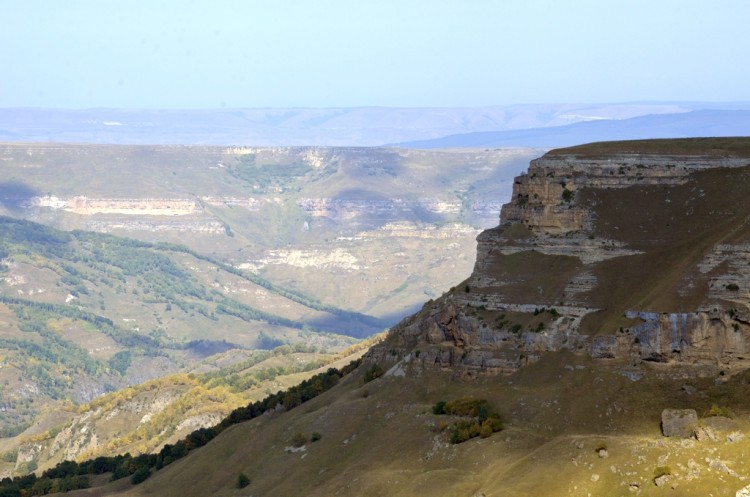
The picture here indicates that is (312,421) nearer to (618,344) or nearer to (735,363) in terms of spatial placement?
(618,344)

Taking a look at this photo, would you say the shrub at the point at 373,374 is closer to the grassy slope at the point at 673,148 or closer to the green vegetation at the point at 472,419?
the green vegetation at the point at 472,419

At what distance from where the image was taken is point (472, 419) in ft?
265

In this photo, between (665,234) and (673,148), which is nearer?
(665,234)

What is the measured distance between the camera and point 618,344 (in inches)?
3083

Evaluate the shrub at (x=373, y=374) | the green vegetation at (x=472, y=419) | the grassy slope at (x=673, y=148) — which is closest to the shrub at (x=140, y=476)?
the shrub at (x=373, y=374)

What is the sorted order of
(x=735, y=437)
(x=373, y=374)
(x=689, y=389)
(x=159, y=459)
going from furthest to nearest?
1. (x=159, y=459)
2. (x=373, y=374)
3. (x=689, y=389)
4. (x=735, y=437)

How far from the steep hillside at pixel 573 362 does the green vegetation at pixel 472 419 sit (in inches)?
11.2

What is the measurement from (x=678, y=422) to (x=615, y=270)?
17.0 metres

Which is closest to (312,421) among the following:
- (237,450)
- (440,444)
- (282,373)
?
(237,450)

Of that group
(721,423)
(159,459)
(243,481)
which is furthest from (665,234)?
(159,459)

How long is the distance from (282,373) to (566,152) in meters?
95.9

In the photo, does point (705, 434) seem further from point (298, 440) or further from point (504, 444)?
point (298, 440)

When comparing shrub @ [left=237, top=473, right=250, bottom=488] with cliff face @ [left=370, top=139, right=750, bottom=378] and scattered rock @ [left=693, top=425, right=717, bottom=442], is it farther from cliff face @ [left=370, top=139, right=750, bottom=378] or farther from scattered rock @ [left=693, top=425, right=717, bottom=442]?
scattered rock @ [left=693, top=425, right=717, bottom=442]

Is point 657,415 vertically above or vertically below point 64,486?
above
